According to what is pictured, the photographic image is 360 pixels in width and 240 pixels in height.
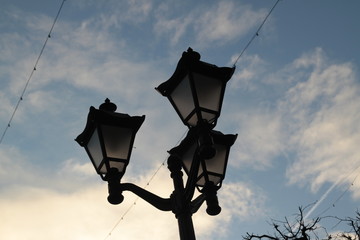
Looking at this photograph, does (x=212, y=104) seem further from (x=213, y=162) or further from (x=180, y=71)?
(x=213, y=162)

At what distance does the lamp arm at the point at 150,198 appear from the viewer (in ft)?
10.5

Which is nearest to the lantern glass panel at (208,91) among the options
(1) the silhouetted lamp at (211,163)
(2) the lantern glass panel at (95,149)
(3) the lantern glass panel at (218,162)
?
(1) the silhouetted lamp at (211,163)

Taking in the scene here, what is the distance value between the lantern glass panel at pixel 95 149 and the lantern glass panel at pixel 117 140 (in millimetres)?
78

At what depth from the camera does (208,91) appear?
10.1 feet

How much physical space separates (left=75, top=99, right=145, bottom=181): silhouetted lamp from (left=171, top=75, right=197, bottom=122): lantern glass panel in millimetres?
329

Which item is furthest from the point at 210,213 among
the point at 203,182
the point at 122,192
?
the point at 122,192

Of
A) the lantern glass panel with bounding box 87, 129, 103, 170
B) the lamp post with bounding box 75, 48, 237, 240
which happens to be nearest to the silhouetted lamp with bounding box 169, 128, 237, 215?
the lamp post with bounding box 75, 48, 237, 240

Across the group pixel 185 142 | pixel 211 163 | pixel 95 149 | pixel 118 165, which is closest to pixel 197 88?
pixel 185 142

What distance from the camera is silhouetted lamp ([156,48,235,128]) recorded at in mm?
3016

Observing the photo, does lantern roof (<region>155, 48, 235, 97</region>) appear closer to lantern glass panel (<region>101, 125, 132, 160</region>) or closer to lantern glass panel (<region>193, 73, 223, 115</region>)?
lantern glass panel (<region>193, 73, 223, 115</region>)

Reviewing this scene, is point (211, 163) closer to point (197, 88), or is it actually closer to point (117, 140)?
point (197, 88)

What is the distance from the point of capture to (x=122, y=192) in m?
3.27

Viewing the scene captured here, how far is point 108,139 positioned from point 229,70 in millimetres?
1138

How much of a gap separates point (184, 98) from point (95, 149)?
0.89 m
